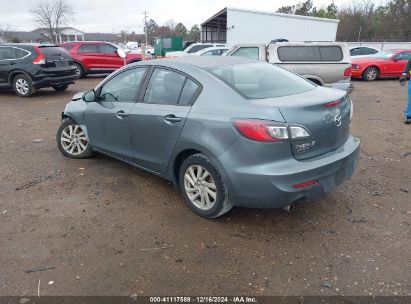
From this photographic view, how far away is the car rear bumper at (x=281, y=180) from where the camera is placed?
284 cm

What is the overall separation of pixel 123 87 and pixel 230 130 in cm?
182

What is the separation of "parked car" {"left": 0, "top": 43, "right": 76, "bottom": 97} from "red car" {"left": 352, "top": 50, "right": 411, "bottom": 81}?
11.9 m

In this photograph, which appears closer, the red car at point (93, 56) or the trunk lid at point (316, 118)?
the trunk lid at point (316, 118)

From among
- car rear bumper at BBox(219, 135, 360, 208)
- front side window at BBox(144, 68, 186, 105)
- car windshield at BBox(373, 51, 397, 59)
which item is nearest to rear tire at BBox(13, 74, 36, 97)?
front side window at BBox(144, 68, 186, 105)

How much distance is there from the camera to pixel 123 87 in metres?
4.18

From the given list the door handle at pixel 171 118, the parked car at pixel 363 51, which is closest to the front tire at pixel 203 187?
the door handle at pixel 171 118

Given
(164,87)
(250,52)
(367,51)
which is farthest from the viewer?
(367,51)

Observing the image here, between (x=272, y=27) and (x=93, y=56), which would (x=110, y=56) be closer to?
(x=93, y=56)

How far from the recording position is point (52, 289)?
100 inches

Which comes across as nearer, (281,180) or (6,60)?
(281,180)

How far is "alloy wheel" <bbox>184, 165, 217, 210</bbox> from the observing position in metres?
3.28

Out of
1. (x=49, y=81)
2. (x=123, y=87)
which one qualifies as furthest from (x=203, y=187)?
(x=49, y=81)

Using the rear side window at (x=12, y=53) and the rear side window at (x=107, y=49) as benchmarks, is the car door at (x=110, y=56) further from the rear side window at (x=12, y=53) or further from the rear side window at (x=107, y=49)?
the rear side window at (x=12, y=53)

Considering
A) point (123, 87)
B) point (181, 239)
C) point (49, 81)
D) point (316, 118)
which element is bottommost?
point (181, 239)
